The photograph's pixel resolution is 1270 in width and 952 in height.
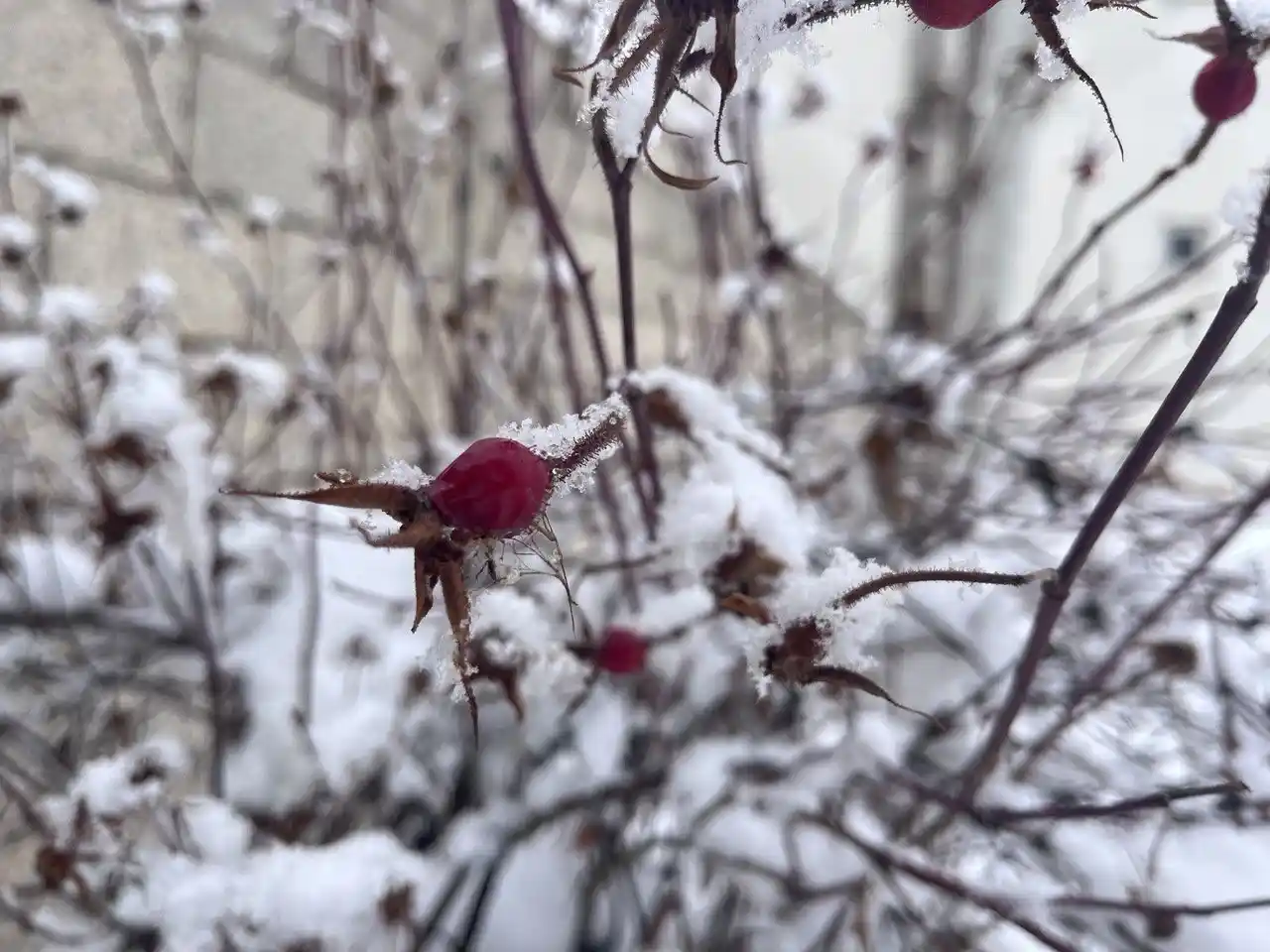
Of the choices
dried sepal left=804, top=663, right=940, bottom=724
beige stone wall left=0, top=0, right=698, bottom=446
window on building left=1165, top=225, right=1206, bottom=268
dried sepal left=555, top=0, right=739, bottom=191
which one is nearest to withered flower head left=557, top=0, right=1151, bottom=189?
dried sepal left=555, top=0, right=739, bottom=191

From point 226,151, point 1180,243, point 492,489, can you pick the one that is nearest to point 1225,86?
point 492,489

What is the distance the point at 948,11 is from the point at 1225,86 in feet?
0.45

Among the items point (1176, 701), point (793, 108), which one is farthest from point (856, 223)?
point (1176, 701)

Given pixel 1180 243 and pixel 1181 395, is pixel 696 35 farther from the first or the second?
pixel 1180 243

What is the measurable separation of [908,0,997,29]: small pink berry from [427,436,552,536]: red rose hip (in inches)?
3.8

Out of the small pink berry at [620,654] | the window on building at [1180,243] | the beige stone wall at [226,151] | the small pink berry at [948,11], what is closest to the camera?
the small pink berry at [948,11]

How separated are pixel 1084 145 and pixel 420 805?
24.3 inches

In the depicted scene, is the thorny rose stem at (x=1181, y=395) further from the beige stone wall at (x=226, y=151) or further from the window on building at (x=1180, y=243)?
the window on building at (x=1180, y=243)

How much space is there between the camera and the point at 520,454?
16 centimetres

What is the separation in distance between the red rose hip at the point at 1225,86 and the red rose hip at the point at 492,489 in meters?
0.21

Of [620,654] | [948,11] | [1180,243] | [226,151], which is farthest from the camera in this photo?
[1180,243]

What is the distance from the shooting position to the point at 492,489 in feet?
0.50

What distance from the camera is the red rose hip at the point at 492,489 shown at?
15 cm

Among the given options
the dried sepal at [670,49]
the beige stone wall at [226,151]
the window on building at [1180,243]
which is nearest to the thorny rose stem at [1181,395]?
the dried sepal at [670,49]
